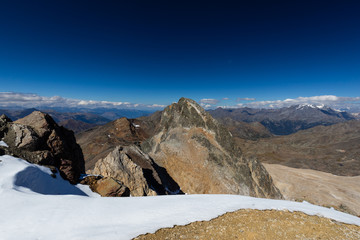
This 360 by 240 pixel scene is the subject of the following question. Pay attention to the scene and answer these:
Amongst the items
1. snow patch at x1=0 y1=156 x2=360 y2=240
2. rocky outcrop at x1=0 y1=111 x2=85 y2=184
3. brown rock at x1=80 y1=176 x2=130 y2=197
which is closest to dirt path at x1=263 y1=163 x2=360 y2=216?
snow patch at x1=0 y1=156 x2=360 y2=240

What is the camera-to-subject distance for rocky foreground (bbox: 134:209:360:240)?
8.60 m

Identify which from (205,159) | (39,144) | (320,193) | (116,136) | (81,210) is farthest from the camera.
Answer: (116,136)

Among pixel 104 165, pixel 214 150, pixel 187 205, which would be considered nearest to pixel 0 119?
pixel 104 165

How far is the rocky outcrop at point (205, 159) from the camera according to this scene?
2633 cm

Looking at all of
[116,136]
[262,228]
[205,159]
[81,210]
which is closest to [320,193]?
[205,159]

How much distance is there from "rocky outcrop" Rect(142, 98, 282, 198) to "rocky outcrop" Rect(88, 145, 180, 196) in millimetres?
3544

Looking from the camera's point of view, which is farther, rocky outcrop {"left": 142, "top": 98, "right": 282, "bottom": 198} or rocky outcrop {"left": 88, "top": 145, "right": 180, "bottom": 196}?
rocky outcrop {"left": 142, "top": 98, "right": 282, "bottom": 198}

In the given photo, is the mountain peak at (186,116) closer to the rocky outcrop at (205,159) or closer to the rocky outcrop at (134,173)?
the rocky outcrop at (205,159)

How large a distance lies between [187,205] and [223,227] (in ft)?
10.6

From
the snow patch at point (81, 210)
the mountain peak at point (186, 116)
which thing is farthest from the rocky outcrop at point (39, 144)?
the mountain peak at point (186, 116)

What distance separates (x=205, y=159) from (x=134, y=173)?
1273cm

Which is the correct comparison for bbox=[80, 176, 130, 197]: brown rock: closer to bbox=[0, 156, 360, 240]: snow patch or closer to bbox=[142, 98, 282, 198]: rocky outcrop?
bbox=[0, 156, 360, 240]: snow patch

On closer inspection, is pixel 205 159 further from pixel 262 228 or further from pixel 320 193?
pixel 320 193

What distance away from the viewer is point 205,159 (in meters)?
28.5
